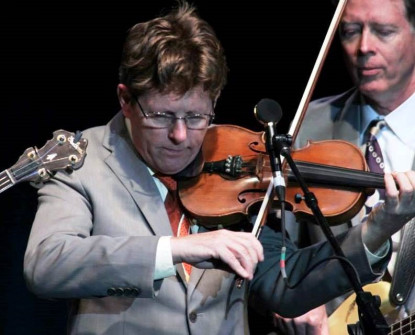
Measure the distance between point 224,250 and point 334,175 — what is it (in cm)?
66

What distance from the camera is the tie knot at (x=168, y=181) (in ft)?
10.9

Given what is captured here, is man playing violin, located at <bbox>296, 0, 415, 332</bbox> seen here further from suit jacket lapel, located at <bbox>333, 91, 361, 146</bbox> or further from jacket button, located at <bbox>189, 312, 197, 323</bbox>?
jacket button, located at <bbox>189, 312, 197, 323</bbox>

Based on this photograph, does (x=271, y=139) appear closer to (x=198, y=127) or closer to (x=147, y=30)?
(x=198, y=127)

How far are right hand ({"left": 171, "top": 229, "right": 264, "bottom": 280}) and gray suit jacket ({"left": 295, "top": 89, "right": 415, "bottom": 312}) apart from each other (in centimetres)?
92

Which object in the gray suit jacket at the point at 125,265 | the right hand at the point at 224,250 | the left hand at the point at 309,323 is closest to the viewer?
the right hand at the point at 224,250

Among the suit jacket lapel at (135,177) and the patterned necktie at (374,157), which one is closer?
the suit jacket lapel at (135,177)

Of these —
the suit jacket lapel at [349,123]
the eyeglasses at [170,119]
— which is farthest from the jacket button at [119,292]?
the suit jacket lapel at [349,123]

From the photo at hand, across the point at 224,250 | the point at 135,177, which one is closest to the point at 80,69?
the point at 135,177

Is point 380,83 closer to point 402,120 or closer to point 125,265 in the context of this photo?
point 402,120

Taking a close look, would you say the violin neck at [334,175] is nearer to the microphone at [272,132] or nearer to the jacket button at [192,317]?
the microphone at [272,132]

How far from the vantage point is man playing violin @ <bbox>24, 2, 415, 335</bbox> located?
299 cm

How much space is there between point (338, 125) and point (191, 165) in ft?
2.36

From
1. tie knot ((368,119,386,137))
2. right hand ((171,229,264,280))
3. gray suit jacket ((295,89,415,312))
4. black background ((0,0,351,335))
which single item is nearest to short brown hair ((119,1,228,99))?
right hand ((171,229,264,280))

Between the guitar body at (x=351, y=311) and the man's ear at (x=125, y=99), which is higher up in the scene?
the man's ear at (x=125, y=99)
